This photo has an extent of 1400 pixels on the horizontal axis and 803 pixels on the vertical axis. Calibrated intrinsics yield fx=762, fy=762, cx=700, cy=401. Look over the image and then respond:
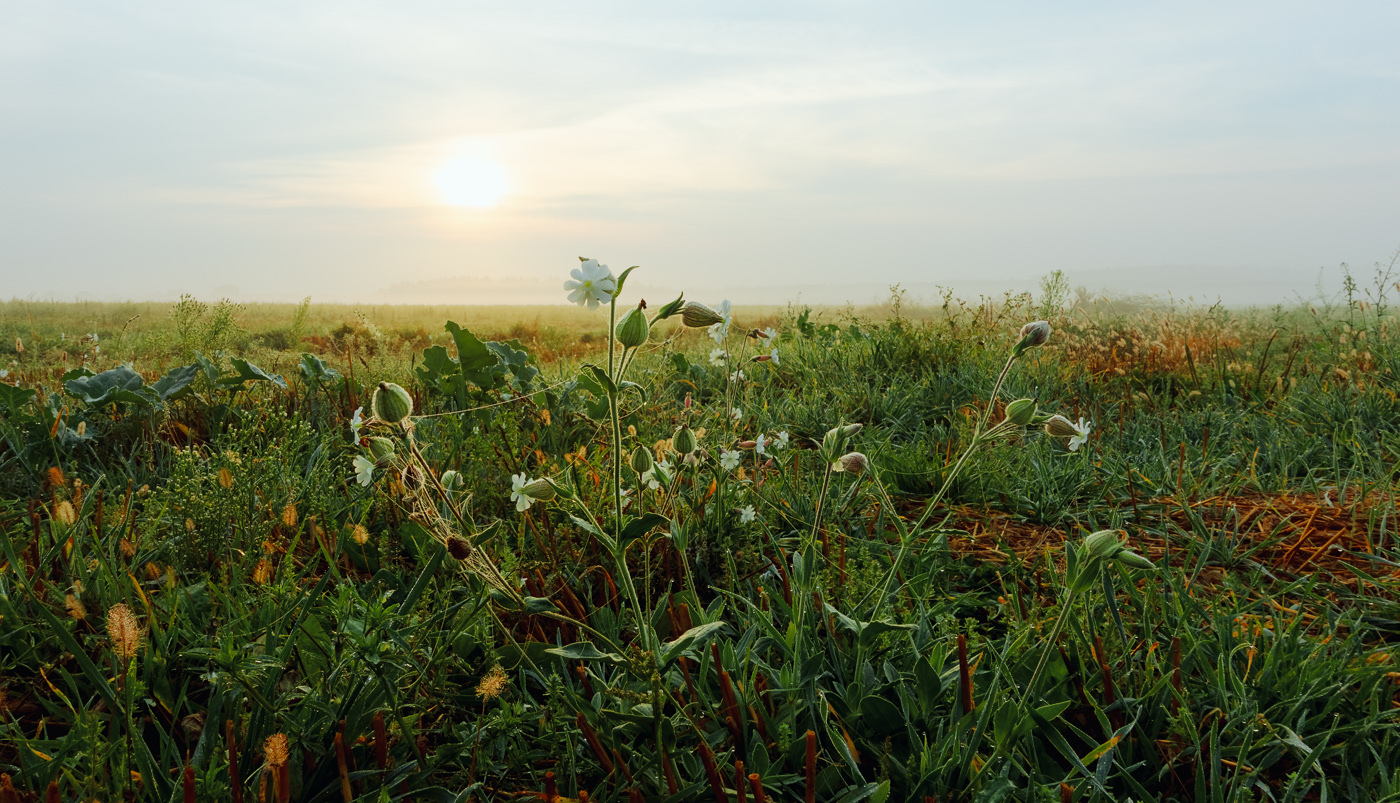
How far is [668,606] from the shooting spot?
172cm

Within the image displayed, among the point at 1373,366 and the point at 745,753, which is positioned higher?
the point at 1373,366

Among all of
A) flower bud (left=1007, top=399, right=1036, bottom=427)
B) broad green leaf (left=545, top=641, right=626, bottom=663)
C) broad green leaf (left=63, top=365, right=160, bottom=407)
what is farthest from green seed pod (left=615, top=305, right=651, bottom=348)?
broad green leaf (left=63, top=365, right=160, bottom=407)

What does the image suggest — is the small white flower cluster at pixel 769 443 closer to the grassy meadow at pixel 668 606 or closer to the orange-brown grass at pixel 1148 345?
the grassy meadow at pixel 668 606

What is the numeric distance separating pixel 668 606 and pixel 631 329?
787 millimetres

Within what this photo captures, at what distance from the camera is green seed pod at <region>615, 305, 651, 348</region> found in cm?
118

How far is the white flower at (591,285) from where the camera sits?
118 centimetres

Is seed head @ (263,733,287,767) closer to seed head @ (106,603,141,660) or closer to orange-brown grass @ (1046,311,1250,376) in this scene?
seed head @ (106,603,141,660)

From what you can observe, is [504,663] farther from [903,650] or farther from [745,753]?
[903,650]

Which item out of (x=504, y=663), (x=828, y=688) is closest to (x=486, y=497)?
(x=504, y=663)

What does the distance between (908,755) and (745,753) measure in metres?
0.31

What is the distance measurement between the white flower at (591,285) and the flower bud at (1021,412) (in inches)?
30.7

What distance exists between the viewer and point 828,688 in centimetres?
150

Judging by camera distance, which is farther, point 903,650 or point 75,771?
point 903,650

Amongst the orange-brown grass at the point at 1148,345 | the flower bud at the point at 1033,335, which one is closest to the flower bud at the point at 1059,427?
the flower bud at the point at 1033,335
